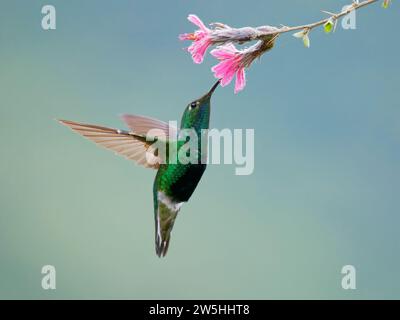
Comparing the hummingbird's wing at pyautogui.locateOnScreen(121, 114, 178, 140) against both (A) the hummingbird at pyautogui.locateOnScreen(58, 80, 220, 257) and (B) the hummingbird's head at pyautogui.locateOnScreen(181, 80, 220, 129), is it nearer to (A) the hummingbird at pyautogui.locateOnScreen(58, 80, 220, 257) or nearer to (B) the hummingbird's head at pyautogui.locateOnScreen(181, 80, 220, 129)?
(A) the hummingbird at pyautogui.locateOnScreen(58, 80, 220, 257)

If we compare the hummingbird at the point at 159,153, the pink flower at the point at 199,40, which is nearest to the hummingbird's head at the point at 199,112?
the hummingbird at the point at 159,153

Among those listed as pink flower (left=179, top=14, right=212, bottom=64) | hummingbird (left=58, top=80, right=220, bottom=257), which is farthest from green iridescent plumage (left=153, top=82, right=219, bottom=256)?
pink flower (left=179, top=14, right=212, bottom=64)

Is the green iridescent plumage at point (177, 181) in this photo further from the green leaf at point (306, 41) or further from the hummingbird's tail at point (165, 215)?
the green leaf at point (306, 41)

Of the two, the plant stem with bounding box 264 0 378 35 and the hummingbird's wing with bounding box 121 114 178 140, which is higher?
the plant stem with bounding box 264 0 378 35

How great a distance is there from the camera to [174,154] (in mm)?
858

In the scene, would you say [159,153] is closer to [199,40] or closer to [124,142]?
[124,142]

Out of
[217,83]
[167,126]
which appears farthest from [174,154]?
[217,83]

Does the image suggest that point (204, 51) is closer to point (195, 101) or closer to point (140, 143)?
point (195, 101)

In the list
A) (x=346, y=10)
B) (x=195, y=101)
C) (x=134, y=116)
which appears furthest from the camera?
(x=134, y=116)

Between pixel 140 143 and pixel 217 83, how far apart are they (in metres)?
0.26

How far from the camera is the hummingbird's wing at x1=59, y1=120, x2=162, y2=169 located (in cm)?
81

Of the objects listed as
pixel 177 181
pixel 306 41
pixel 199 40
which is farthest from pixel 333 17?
pixel 177 181

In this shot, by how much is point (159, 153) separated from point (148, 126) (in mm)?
48

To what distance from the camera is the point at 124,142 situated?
89 centimetres
